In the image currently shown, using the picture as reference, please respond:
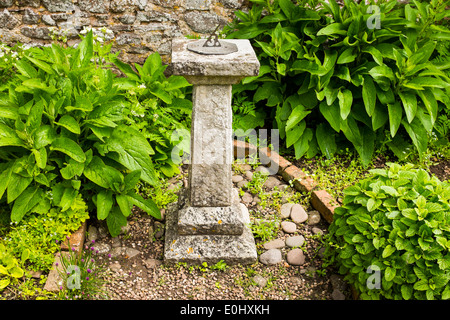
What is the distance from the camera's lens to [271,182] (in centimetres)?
384

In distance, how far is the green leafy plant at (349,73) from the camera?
3775 millimetres

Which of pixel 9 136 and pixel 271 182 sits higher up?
pixel 9 136

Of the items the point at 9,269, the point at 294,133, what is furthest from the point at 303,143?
the point at 9,269

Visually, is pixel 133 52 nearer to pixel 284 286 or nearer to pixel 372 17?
pixel 372 17

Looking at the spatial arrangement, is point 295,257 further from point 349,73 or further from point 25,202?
point 25,202

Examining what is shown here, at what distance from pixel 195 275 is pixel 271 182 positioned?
1.20m

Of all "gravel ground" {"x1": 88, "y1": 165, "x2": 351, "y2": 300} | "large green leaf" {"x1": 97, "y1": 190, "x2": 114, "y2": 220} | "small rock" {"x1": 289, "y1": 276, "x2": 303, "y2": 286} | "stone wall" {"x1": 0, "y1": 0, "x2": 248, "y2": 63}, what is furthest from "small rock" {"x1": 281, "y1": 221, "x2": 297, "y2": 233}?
"stone wall" {"x1": 0, "y1": 0, "x2": 248, "y2": 63}

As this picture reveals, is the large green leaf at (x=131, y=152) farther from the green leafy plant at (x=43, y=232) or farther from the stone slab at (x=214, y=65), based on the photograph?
the stone slab at (x=214, y=65)

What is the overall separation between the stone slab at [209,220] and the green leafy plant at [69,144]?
0.24 metres

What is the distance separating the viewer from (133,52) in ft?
14.6

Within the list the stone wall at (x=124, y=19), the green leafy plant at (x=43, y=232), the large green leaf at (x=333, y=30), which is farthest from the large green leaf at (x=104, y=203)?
the large green leaf at (x=333, y=30)

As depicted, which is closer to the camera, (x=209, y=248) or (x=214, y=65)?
(x=214, y=65)

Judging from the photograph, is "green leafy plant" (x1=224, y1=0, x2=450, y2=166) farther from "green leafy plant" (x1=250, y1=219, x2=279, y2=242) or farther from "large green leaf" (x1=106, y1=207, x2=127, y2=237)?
"large green leaf" (x1=106, y1=207, x2=127, y2=237)
